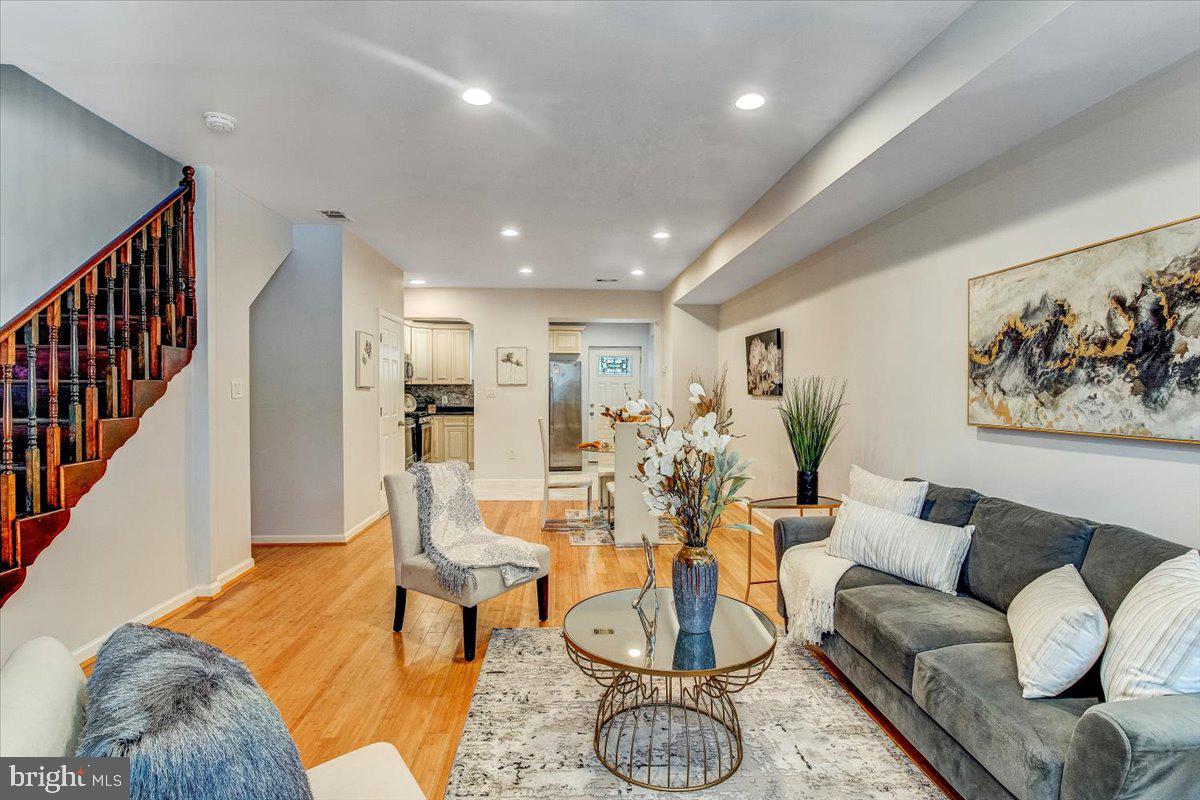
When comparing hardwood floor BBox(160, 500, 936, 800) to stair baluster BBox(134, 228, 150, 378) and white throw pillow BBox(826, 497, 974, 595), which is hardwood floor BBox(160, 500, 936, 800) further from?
stair baluster BBox(134, 228, 150, 378)

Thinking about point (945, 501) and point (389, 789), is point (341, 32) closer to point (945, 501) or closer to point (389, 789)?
point (389, 789)

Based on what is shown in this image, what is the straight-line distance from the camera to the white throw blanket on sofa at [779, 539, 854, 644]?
260cm

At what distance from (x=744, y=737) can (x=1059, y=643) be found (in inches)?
43.2

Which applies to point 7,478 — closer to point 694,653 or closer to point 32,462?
point 32,462

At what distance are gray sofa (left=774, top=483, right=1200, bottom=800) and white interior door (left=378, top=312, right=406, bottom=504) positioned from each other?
4.59 m

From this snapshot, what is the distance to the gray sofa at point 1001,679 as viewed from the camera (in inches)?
51.5

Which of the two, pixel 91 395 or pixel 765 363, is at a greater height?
pixel 765 363

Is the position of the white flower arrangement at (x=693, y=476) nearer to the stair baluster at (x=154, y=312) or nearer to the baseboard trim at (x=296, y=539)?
the stair baluster at (x=154, y=312)

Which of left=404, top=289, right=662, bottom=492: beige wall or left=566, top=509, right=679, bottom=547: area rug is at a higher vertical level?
left=404, top=289, right=662, bottom=492: beige wall

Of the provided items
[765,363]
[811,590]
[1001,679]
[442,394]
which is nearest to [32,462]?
[811,590]

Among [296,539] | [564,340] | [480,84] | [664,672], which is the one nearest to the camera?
[664,672]

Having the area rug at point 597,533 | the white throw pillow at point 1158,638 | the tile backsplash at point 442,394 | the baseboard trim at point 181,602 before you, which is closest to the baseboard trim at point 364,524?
the baseboard trim at point 181,602

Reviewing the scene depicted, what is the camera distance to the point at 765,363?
18.6ft

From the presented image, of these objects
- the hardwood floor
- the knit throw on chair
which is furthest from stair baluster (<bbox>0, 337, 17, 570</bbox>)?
the knit throw on chair
